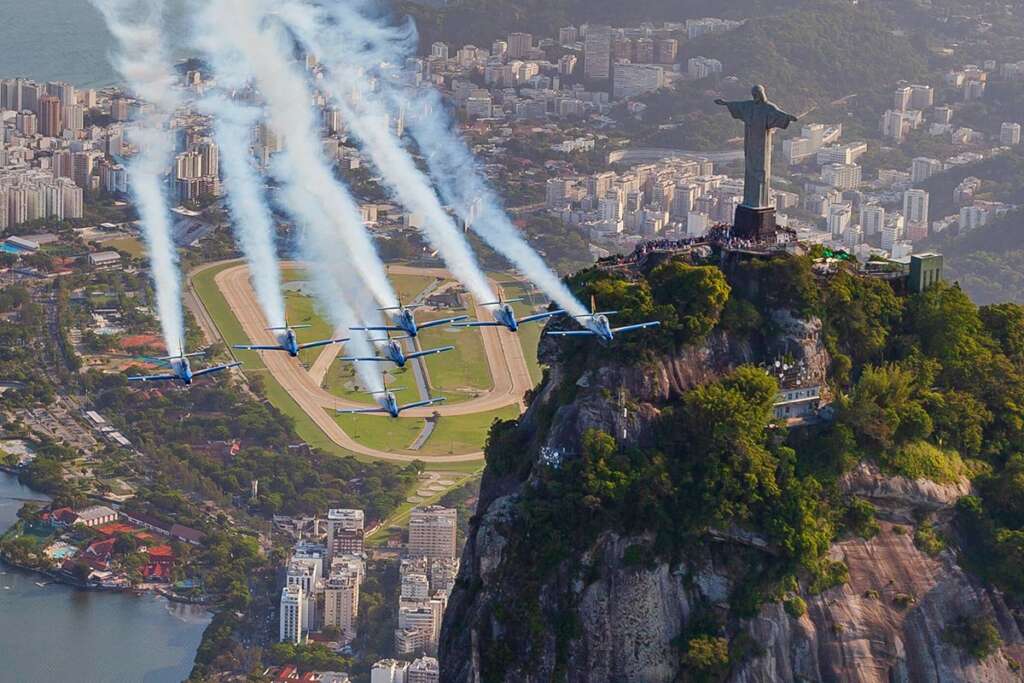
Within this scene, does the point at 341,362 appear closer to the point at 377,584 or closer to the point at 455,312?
the point at 455,312

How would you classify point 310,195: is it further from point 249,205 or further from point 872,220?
point 872,220

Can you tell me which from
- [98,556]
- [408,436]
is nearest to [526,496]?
[98,556]

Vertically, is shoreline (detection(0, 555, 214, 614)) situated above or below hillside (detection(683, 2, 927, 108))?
below

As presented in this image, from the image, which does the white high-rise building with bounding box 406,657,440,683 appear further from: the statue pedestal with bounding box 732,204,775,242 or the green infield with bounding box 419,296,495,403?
the green infield with bounding box 419,296,495,403

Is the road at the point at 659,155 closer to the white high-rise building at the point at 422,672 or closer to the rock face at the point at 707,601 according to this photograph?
the white high-rise building at the point at 422,672

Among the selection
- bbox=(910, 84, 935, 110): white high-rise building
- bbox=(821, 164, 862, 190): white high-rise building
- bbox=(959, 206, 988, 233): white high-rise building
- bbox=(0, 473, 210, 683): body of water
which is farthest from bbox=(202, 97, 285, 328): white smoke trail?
bbox=(910, 84, 935, 110): white high-rise building
